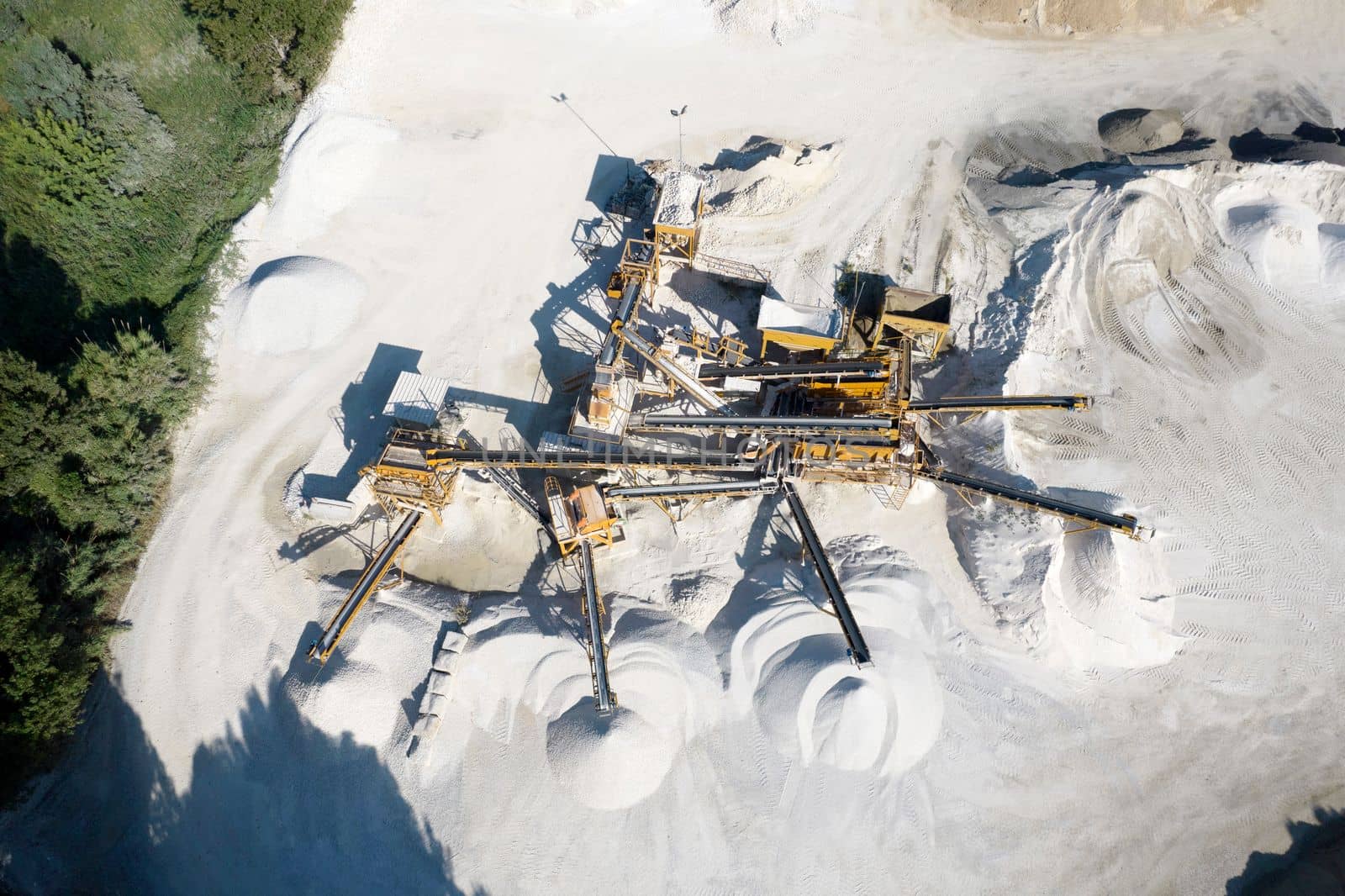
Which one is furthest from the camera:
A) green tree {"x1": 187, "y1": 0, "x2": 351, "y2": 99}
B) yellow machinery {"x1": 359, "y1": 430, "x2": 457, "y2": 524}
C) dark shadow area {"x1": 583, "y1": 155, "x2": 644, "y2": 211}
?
green tree {"x1": 187, "y1": 0, "x2": 351, "y2": 99}

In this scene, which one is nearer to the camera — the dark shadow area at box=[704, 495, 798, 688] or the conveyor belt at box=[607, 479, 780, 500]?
the dark shadow area at box=[704, 495, 798, 688]

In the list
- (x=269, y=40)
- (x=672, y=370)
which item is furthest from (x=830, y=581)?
(x=269, y=40)

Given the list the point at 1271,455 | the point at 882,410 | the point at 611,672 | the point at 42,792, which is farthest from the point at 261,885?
the point at 1271,455

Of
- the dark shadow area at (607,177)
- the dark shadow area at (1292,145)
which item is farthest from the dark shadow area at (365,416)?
the dark shadow area at (1292,145)

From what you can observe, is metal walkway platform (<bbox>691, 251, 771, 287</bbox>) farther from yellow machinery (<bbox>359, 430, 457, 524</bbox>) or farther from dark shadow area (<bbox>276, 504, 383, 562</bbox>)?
dark shadow area (<bbox>276, 504, 383, 562</bbox>)

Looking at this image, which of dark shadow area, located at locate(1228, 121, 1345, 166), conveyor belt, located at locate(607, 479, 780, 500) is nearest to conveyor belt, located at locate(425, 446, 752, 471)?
conveyor belt, located at locate(607, 479, 780, 500)

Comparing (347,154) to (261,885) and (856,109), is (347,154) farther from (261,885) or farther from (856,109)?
(261,885)

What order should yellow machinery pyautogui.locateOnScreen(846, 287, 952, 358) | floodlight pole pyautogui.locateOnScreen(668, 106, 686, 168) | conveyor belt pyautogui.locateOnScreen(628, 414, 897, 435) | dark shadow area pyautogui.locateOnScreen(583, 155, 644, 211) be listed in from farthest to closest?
floodlight pole pyautogui.locateOnScreen(668, 106, 686, 168) → dark shadow area pyautogui.locateOnScreen(583, 155, 644, 211) → yellow machinery pyautogui.locateOnScreen(846, 287, 952, 358) → conveyor belt pyautogui.locateOnScreen(628, 414, 897, 435)
